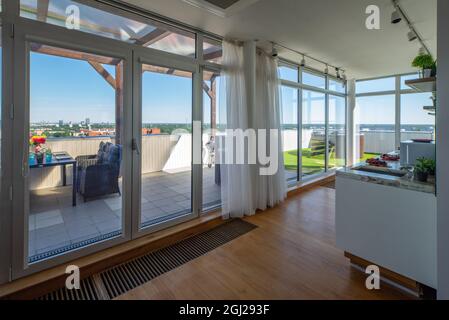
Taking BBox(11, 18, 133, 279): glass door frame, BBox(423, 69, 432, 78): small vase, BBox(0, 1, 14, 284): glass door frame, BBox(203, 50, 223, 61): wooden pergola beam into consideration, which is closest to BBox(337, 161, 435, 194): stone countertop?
BBox(423, 69, 432, 78): small vase

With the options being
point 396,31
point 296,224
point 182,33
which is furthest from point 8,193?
point 396,31

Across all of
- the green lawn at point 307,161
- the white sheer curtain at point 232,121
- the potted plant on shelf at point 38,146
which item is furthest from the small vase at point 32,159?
the green lawn at point 307,161

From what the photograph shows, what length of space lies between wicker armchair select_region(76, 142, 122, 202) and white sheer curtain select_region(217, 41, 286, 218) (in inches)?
56.9

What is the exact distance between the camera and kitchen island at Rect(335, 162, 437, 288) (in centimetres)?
163

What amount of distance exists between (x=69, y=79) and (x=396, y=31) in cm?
426

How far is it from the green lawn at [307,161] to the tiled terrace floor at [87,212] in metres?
2.42

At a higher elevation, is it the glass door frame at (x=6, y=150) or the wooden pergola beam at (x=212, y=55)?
the wooden pergola beam at (x=212, y=55)

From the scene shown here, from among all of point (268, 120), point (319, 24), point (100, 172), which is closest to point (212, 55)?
point (268, 120)

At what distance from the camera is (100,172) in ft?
8.32

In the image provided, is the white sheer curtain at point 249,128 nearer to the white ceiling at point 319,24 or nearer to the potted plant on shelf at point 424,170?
the white ceiling at point 319,24

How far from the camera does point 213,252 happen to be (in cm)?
254

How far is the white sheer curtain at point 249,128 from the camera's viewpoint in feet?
10.9

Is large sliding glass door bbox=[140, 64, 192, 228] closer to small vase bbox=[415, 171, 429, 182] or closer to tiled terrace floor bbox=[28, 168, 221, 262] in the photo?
tiled terrace floor bbox=[28, 168, 221, 262]
